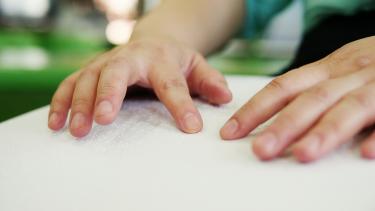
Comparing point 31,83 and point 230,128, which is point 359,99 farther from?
point 31,83

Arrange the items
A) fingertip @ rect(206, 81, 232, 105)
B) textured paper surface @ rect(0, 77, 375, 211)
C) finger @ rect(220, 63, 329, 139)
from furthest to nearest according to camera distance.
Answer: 1. fingertip @ rect(206, 81, 232, 105)
2. finger @ rect(220, 63, 329, 139)
3. textured paper surface @ rect(0, 77, 375, 211)

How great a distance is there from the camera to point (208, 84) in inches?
20.8

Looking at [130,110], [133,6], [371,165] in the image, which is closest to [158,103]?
[130,110]

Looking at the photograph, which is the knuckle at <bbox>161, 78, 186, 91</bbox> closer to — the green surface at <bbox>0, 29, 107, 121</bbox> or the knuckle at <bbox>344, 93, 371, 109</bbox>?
the knuckle at <bbox>344, 93, 371, 109</bbox>

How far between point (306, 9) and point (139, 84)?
35 cm

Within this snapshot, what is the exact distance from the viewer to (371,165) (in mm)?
325

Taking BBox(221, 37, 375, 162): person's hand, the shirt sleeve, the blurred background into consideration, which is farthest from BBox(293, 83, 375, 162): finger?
the blurred background

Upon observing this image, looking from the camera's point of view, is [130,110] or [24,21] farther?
[24,21]

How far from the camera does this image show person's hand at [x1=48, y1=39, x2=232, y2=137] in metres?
0.44

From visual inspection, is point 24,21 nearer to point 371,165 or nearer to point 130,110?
point 130,110

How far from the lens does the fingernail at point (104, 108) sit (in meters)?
0.42

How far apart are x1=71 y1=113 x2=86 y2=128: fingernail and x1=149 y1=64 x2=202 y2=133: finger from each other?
0.29 ft

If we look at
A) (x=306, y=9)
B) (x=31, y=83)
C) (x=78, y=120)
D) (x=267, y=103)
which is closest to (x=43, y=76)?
(x=31, y=83)

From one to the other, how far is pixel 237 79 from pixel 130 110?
0.19 meters
